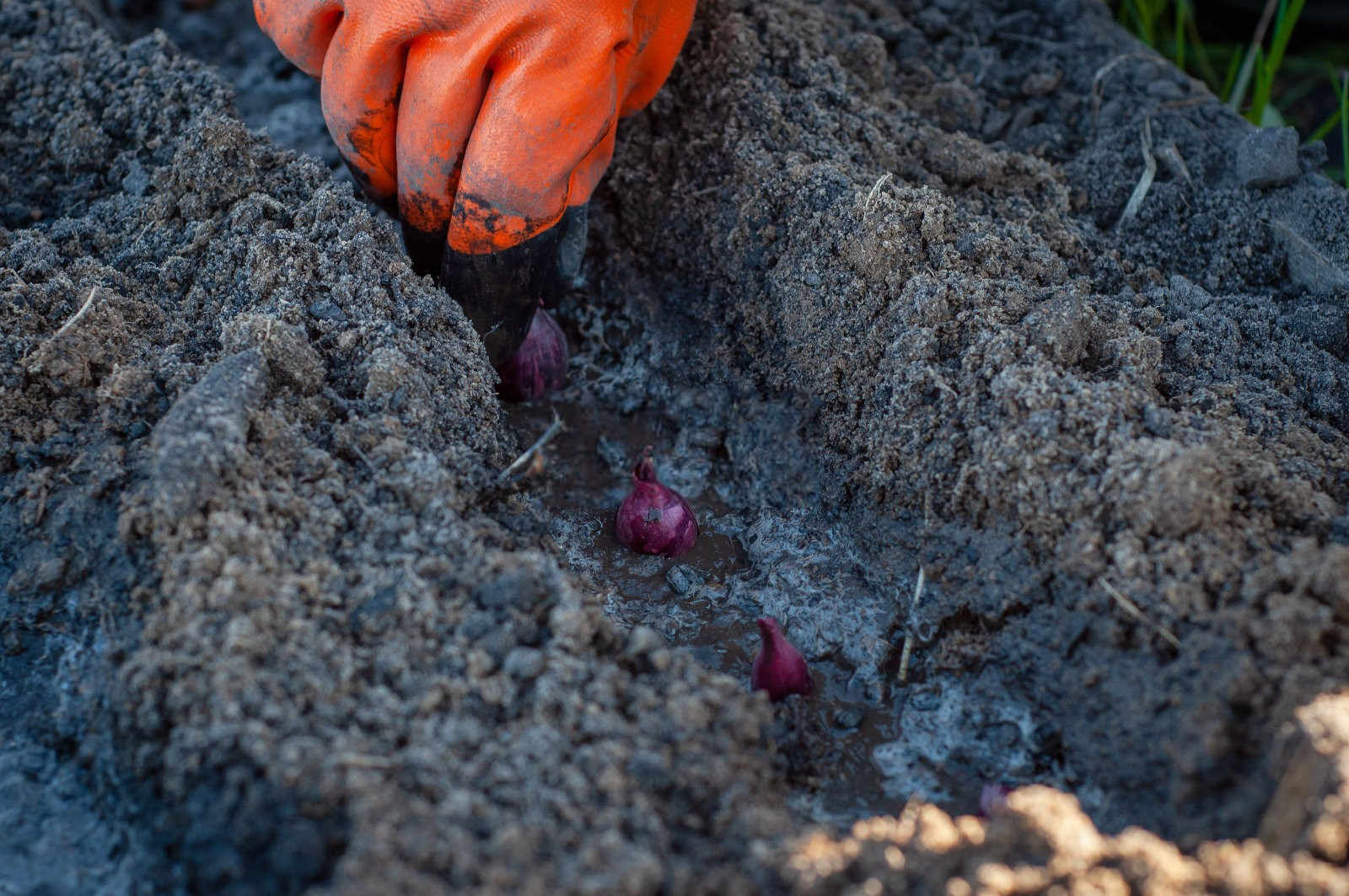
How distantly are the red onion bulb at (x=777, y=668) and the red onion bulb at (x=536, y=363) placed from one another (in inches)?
35.3

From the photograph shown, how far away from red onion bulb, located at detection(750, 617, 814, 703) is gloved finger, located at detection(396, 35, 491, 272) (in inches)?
40.1

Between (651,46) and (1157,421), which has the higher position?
(651,46)

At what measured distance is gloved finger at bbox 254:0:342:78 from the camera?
6.48ft

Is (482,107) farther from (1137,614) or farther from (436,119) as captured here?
(1137,614)

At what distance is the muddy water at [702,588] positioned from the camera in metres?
1.66

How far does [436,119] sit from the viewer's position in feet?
6.18

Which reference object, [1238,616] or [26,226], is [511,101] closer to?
[26,226]

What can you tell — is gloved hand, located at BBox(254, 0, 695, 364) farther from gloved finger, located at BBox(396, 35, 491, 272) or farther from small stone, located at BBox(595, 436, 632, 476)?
small stone, located at BBox(595, 436, 632, 476)

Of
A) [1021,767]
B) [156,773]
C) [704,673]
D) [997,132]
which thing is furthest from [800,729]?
[997,132]

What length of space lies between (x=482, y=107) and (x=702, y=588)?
3.22 feet

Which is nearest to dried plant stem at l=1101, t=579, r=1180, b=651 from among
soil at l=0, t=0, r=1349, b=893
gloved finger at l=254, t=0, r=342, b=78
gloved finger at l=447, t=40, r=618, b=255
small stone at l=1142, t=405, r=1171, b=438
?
soil at l=0, t=0, r=1349, b=893

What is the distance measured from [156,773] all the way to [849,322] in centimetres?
143

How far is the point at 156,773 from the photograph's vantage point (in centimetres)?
145

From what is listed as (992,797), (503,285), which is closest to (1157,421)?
(992,797)
